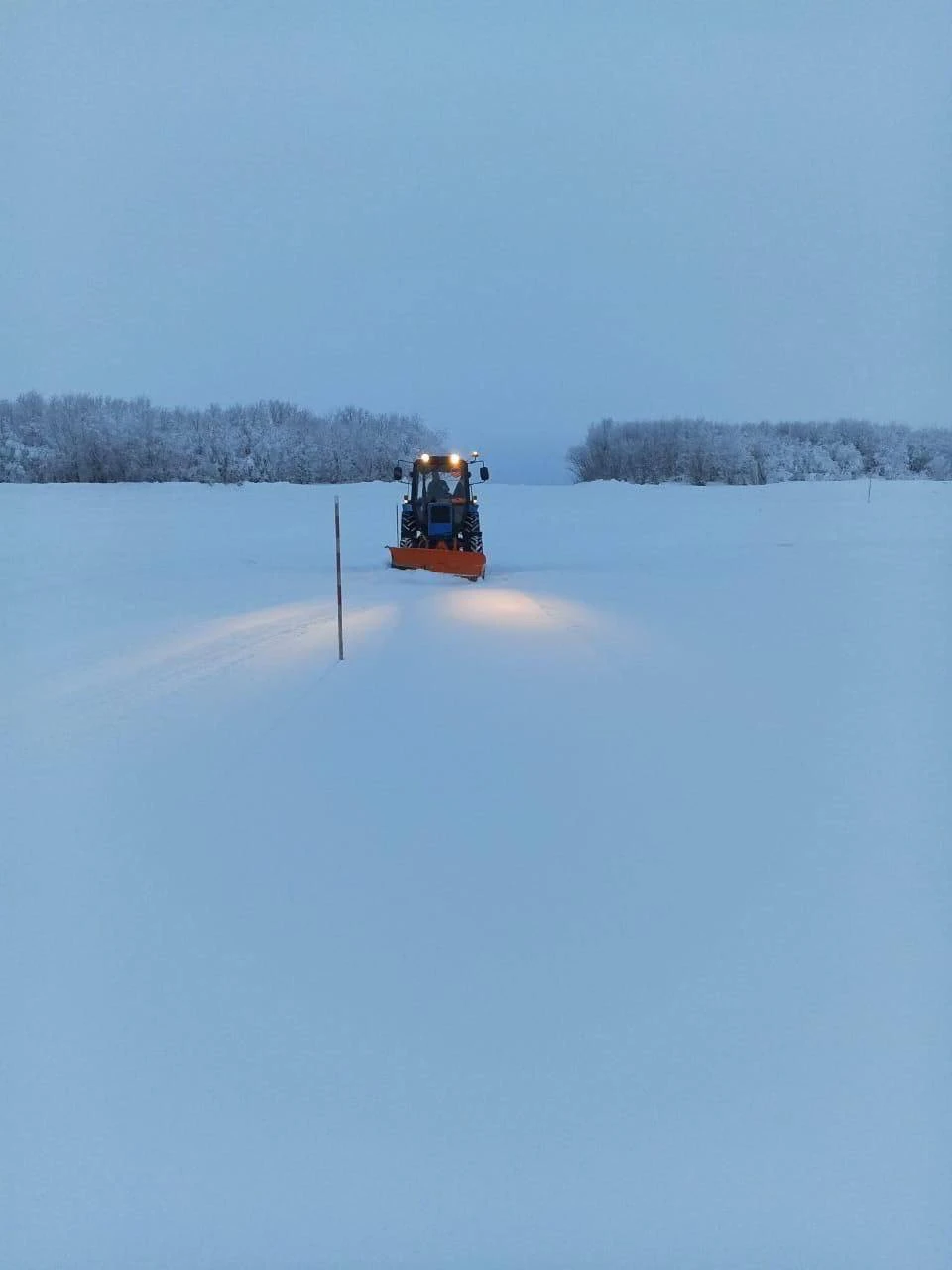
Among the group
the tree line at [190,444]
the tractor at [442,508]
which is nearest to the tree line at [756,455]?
the tree line at [190,444]

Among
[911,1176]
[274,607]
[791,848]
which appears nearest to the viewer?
[911,1176]

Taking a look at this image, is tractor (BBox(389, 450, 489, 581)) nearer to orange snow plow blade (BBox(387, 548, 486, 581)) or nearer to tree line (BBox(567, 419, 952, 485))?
orange snow plow blade (BBox(387, 548, 486, 581))

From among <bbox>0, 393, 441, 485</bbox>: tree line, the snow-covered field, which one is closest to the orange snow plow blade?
the snow-covered field

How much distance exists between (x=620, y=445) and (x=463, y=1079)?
5279cm

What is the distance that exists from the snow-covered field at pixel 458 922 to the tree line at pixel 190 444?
3716 centimetres

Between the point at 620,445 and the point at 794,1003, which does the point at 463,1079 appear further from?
the point at 620,445

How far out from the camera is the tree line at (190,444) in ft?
140

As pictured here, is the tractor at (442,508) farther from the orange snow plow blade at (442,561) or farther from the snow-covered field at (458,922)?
the snow-covered field at (458,922)

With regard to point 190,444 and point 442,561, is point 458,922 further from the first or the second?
point 190,444

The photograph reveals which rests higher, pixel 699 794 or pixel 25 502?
pixel 25 502

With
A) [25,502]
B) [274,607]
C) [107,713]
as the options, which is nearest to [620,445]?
[25,502]

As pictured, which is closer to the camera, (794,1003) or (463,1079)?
(463,1079)

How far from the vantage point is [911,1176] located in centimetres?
279

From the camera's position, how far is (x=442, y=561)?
45.5 ft
